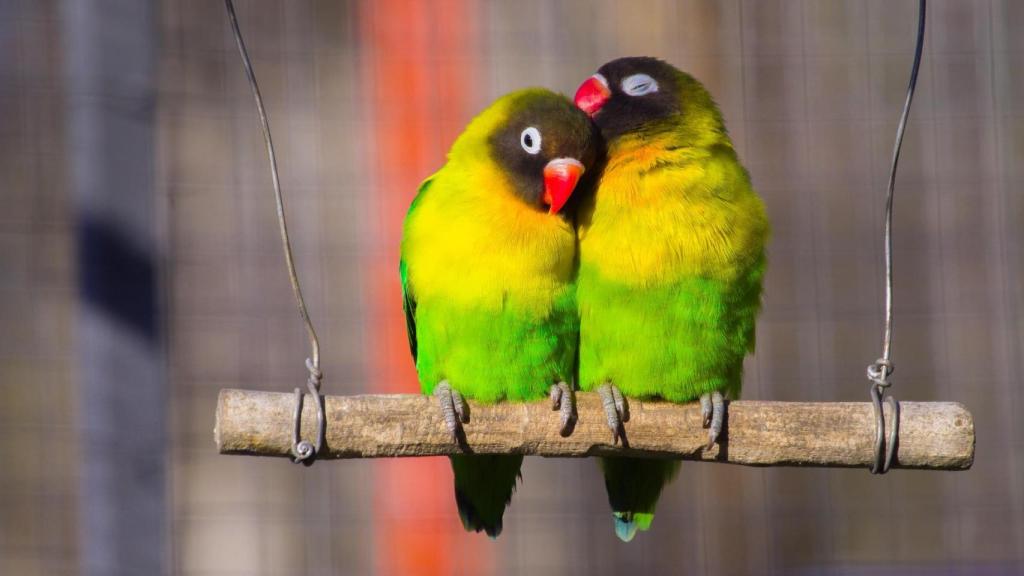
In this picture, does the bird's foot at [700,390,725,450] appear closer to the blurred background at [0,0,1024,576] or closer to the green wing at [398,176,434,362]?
the green wing at [398,176,434,362]

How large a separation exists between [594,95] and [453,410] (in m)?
0.57

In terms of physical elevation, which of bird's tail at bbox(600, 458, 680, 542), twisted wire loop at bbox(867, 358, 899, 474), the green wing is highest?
the green wing

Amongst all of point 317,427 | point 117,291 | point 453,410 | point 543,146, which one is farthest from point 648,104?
point 117,291

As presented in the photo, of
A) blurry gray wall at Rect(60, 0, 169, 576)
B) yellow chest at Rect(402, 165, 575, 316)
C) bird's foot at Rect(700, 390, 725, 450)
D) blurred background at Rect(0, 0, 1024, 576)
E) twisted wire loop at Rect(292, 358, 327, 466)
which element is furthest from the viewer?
blurred background at Rect(0, 0, 1024, 576)

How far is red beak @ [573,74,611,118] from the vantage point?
5.26 feet

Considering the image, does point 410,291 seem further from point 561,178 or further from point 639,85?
point 639,85

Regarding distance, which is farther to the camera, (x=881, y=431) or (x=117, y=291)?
(x=117, y=291)

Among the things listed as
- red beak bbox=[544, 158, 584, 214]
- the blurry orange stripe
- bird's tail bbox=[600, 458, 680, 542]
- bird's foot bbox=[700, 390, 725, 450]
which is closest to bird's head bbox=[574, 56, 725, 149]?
red beak bbox=[544, 158, 584, 214]

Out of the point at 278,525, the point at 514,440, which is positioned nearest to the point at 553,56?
the point at 278,525

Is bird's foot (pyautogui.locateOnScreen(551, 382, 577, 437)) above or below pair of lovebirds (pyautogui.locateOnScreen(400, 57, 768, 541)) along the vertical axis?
below

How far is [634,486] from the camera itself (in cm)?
167

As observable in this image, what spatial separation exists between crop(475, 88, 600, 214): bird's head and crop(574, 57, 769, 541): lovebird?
0.24ft

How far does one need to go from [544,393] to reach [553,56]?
1.52m

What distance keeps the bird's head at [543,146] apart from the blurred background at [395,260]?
116cm
